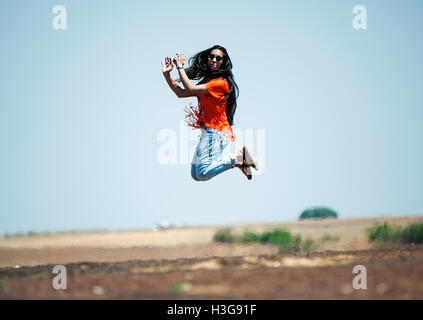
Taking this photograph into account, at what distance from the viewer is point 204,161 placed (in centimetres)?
864

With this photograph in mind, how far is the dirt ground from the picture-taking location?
23.4 ft

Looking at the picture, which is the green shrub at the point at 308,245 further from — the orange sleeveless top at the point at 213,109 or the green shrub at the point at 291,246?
the orange sleeveless top at the point at 213,109

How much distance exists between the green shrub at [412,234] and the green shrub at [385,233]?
3.5 inches

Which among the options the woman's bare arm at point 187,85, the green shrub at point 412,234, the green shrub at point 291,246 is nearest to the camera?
the woman's bare arm at point 187,85

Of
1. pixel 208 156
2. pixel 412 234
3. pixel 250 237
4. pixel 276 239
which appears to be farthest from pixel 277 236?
pixel 208 156

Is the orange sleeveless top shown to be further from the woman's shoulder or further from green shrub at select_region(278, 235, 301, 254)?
green shrub at select_region(278, 235, 301, 254)

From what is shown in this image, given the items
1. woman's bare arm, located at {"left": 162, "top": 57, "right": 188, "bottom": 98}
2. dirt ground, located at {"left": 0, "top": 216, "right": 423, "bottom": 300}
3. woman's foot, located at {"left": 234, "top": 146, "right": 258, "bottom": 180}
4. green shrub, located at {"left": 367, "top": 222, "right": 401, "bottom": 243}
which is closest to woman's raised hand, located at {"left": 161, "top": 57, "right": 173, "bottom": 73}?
woman's bare arm, located at {"left": 162, "top": 57, "right": 188, "bottom": 98}

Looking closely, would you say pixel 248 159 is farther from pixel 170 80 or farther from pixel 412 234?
pixel 412 234

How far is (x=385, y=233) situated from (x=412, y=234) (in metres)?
0.50

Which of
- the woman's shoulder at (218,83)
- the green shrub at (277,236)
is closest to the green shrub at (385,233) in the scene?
the green shrub at (277,236)

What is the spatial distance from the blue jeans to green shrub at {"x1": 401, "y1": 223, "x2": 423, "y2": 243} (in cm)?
458

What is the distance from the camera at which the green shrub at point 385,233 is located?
11.6 metres

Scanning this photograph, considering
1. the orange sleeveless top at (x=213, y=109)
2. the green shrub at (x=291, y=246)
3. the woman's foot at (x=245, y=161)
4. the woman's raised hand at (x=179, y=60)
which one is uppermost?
the woman's raised hand at (x=179, y=60)
